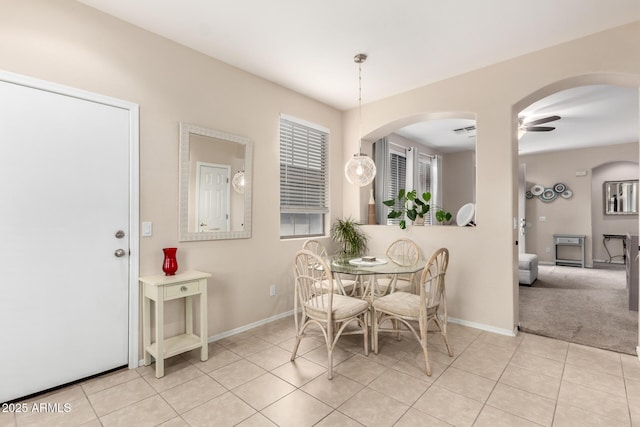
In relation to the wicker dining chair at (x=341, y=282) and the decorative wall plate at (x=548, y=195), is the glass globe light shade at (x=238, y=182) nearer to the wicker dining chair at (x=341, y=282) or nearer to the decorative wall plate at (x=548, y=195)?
the wicker dining chair at (x=341, y=282)

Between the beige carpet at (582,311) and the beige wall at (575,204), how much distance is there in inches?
59.6

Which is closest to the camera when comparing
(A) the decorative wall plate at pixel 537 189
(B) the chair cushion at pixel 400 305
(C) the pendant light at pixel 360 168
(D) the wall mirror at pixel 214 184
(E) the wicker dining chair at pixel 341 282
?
(B) the chair cushion at pixel 400 305

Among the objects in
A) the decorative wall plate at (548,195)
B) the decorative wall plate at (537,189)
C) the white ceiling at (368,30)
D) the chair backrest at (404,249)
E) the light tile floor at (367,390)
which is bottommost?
the light tile floor at (367,390)

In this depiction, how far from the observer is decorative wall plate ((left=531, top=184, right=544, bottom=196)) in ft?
25.4

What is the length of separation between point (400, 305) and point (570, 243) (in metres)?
7.11

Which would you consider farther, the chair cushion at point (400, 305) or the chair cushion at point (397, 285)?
the chair cushion at point (397, 285)

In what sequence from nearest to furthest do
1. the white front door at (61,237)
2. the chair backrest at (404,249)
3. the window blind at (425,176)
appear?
the white front door at (61,237), the chair backrest at (404,249), the window blind at (425,176)

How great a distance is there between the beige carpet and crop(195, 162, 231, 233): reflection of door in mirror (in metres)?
3.39

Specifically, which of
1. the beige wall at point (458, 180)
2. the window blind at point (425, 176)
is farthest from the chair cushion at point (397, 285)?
the beige wall at point (458, 180)

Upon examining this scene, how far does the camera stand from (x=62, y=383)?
2203 millimetres

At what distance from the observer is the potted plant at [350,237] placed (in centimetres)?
431

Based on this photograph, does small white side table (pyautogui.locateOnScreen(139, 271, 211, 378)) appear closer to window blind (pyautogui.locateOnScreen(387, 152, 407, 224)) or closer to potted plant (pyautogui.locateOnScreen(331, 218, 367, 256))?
potted plant (pyautogui.locateOnScreen(331, 218, 367, 256))

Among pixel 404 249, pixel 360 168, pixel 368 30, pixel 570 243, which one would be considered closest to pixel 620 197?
pixel 570 243

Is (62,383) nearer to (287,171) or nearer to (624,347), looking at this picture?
(287,171)
